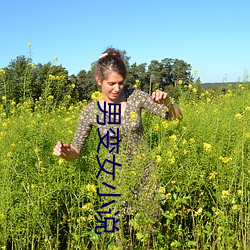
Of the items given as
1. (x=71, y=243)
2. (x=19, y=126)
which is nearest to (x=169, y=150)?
(x=71, y=243)

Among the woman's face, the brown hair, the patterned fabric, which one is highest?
the brown hair

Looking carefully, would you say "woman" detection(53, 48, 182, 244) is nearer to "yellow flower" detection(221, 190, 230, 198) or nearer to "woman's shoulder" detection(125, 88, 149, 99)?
"woman's shoulder" detection(125, 88, 149, 99)

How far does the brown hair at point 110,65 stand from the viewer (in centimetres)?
229

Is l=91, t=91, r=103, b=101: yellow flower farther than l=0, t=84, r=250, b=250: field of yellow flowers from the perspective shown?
Yes

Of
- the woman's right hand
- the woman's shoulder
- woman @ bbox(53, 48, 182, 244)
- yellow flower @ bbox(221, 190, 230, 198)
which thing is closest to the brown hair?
woman @ bbox(53, 48, 182, 244)

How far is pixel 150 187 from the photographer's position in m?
2.03

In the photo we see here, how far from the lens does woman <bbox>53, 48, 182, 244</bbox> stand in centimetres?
209

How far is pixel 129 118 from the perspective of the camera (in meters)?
2.41

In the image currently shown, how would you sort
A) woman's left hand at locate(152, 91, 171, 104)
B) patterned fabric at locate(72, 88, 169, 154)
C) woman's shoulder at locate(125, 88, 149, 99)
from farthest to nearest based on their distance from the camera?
woman's shoulder at locate(125, 88, 149, 99) → patterned fabric at locate(72, 88, 169, 154) → woman's left hand at locate(152, 91, 171, 104)

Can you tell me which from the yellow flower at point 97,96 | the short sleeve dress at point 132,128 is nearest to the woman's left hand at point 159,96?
the short sleeve dress at point 132,128

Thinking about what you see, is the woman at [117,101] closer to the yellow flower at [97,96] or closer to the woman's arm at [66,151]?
the woman's arm at [66,151]

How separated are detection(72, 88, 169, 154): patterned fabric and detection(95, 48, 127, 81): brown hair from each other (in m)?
0.21

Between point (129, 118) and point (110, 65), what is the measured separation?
36 centimetres

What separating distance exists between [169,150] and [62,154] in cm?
70
